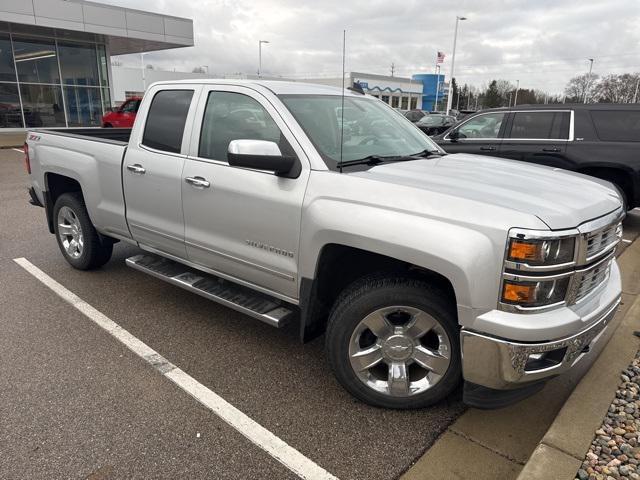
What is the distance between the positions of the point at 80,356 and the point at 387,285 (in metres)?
2.36

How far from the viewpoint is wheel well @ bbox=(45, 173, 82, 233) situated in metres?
5.34

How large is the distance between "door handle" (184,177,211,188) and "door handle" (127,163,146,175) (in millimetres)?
624

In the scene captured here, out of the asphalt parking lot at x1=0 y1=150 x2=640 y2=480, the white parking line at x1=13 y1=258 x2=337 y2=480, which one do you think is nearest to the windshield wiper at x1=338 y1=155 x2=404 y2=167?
the asphalt parking lot at x1=0 y1=150 x2=640 y2=480

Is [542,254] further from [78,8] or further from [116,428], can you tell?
[78,8]

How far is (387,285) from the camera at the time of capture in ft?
9.34

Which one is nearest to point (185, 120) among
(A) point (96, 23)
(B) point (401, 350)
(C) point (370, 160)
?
(C) point (370, 160)

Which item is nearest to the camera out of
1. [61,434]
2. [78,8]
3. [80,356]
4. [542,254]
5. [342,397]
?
[542,254]

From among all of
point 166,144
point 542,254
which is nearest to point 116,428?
point 166,144

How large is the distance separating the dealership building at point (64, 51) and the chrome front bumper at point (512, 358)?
21367 mm

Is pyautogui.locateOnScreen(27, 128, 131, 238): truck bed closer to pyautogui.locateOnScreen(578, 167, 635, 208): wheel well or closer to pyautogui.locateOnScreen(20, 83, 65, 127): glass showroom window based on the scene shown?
pyautogui.locateOnScreen(578, 167, 635, 208): wheel well

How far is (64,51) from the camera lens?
71.9ft

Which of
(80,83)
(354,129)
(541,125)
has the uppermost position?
(80,83)

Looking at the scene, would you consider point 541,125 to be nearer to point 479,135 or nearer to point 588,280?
point 479,135

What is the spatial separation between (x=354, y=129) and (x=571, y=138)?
5114 millimetres
